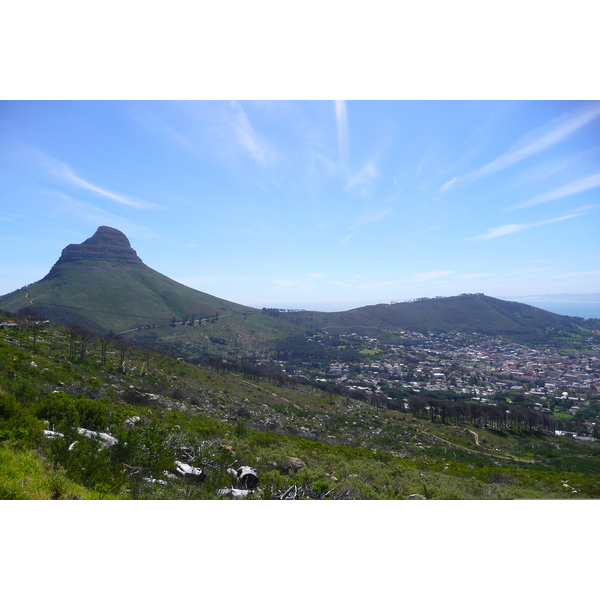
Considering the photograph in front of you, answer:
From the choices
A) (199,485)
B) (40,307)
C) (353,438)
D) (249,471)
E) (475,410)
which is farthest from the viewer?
(40,307)

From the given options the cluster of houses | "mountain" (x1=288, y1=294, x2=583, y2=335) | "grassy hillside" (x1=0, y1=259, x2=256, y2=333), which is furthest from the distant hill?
"grassy hillside" (x1=0, y1=259, x2=256, y2=333)

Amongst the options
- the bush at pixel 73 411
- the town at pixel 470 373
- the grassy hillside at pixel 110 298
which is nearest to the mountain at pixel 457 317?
the town at pixel 470 373

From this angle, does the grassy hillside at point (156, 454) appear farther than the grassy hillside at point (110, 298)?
No

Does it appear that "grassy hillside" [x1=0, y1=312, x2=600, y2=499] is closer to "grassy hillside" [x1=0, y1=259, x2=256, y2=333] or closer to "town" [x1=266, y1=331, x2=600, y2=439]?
"town" [x1=266, y1=331, x2=600, y2=439]

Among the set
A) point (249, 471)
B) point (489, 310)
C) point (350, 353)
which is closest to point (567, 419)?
point (350, 353)

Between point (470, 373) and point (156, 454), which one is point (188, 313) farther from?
point (470, 373)

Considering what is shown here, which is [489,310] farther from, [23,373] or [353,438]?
[23,373]

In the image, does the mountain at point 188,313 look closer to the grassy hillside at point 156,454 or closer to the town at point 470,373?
the town at point 470,373
